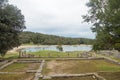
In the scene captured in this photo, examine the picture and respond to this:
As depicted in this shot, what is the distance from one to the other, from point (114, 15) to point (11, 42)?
16.2m

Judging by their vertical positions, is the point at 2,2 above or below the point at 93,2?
above

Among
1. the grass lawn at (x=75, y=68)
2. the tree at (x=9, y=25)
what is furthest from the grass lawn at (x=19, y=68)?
the tree at (x=9, y=25)

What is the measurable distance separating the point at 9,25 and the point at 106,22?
14.2 metres

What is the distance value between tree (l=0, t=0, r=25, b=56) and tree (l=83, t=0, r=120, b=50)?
11.6 meters

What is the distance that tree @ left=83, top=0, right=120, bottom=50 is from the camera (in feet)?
42.1

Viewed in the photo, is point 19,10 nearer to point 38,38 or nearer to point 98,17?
Answer: point 98,17

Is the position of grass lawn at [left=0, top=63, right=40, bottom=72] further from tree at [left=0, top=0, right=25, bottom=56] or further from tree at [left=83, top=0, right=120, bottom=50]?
tree at [left=83, top=0, right=120, bottom=50]

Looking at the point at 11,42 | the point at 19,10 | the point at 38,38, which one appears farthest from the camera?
the point at 38,38

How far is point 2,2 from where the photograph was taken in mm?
23469

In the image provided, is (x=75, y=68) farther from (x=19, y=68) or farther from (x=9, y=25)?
(x=9, y=25)

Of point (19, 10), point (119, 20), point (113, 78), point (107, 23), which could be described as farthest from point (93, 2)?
point (19, 10)

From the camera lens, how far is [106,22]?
13883mm

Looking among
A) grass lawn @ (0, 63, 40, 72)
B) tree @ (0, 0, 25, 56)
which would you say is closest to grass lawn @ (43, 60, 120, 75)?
grass lawn @ (0, 63, 40, 72)

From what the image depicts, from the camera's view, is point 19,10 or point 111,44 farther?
point 19,10
